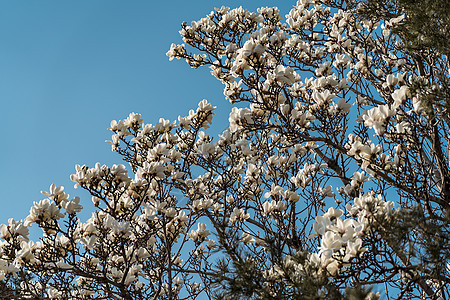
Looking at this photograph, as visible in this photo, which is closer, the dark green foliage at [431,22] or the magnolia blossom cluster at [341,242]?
the magnolia blossom cluster at [341,242]

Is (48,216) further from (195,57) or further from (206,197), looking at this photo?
(195,57)

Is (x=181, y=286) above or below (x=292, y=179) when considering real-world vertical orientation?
below

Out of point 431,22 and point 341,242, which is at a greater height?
point 431,22

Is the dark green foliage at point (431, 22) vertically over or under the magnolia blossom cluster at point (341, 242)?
over

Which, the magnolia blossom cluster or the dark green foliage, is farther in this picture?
the dark green foliage

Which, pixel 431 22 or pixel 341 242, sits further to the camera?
pixel 431 22

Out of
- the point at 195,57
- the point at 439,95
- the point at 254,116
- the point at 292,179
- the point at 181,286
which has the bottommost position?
the point at 439,95

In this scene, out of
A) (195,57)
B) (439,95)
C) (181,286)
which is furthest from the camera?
(195,57)

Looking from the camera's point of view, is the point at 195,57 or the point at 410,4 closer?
the point at 410,4

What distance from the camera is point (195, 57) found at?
16.5ft

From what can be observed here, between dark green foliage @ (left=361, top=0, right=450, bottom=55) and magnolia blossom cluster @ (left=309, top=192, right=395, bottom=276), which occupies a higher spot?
dark green foliage @ (left=361, top=0, right=450, bottom=55)

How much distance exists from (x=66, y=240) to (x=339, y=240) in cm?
230

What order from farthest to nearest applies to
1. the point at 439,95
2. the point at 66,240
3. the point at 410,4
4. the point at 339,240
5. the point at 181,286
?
the point at 181,286 < the point at 66,240 < the point at 410,4 < the point at 439,95 < the point at 339,240

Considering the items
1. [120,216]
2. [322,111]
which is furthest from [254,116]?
[120,216]
